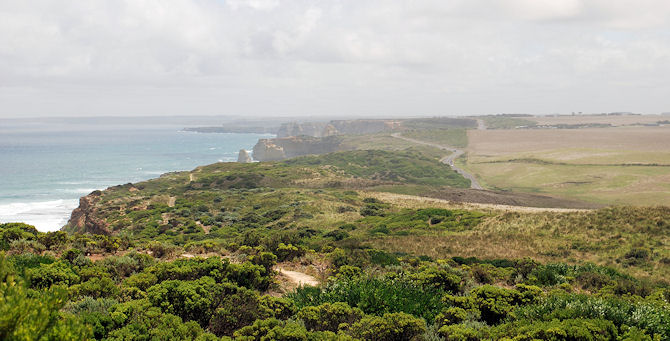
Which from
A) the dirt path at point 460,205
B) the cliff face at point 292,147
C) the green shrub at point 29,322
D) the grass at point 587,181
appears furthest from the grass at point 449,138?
the green shrub at point 29,322

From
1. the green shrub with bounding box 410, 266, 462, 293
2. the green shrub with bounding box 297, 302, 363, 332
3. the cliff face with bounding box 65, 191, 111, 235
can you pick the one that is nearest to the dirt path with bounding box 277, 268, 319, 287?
the green shrub with bounding box 410, 266, 462, 293

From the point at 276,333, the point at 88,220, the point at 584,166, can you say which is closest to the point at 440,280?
the point at 276,333

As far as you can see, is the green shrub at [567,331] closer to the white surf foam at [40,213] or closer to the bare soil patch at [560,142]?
the white surf foam at [40,213]

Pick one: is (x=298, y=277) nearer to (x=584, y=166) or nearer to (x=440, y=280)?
(x=440, y=280)

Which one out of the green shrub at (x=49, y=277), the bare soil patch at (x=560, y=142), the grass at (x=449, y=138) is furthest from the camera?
the grass at (x=449, y=138)

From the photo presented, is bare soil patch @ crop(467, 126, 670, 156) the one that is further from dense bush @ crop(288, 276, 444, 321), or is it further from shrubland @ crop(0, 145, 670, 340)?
dense bush @ crop(288, 276, 444, 321)

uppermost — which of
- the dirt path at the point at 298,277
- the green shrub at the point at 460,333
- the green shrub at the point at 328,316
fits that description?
the green shrub at the point at 460,333

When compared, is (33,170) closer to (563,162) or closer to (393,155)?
(393,155)
